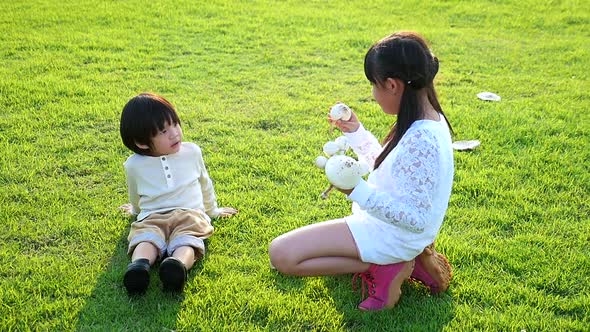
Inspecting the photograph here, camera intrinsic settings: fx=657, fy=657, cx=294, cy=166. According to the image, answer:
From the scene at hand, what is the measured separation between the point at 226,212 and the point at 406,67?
1532 mm

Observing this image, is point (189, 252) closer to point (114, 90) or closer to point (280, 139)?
point (280, 139)

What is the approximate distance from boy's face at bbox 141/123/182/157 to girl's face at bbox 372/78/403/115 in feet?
3.67

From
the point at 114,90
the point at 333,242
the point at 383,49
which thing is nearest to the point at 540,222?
the point at 333,242

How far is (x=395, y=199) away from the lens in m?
2.71

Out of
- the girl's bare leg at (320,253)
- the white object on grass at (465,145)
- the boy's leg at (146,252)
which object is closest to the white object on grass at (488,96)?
the white object on grass at (465,145)

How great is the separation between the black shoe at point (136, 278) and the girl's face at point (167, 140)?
0.64 meters

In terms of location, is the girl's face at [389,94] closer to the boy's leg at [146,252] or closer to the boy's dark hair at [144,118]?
the boy's dark hair at [144,118]

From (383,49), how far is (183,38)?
4.78 meters

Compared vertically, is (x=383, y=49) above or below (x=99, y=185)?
above

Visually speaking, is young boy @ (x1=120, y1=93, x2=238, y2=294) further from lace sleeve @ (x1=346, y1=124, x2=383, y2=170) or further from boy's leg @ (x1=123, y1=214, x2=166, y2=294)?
lace sleeve @ (x1=346, y1=124, x2=383, y2=170)

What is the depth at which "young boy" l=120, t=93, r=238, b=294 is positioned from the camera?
329cm

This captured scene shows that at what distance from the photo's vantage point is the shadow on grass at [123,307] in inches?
112

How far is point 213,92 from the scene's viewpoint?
5703mm

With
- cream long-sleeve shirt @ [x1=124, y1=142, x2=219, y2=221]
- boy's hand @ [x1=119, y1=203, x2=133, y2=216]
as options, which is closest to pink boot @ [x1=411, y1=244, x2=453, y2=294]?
cream long-sleeve shirt @ [x1=124, y1=142, x2=219, y2=221]
